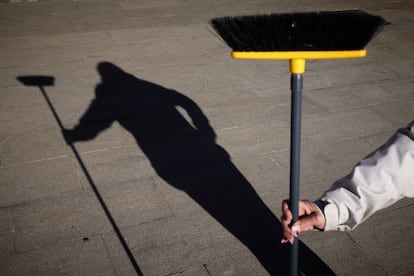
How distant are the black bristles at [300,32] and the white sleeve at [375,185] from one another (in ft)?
1.60

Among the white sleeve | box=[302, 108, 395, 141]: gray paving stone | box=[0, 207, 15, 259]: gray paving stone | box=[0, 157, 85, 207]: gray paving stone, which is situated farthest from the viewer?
box=[302, 108, 395, 141]: gray paving stone

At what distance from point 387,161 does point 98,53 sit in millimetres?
6472

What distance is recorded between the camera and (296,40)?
6.59ft

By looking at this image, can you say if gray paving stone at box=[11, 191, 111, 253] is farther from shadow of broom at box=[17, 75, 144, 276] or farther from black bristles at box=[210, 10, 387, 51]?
black bristles at box=[210, 10, 387, 51]

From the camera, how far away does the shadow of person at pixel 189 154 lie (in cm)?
379

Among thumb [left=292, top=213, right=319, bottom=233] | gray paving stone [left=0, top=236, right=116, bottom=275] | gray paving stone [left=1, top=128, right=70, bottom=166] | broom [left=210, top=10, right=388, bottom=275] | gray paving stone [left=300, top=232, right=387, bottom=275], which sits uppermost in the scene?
broom [left=210, top=10, right=388, bottom=275]

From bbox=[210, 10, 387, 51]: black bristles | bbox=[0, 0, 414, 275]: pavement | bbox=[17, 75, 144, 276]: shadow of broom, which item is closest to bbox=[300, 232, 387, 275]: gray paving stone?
bbox=[0, 0, 414, 275]: pavement

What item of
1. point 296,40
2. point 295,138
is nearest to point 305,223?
point 295,138

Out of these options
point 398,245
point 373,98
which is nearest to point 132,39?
point 373,98

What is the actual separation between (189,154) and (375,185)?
3.01 m

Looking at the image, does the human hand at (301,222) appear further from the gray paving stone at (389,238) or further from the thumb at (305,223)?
the gray paving stone at (389,238)

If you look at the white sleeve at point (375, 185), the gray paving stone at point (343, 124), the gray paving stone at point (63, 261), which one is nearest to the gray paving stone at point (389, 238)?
the gray paving stone at point (343, 124)

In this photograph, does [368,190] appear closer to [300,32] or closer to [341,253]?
[300,32]

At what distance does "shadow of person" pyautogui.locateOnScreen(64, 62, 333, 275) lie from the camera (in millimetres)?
3785
